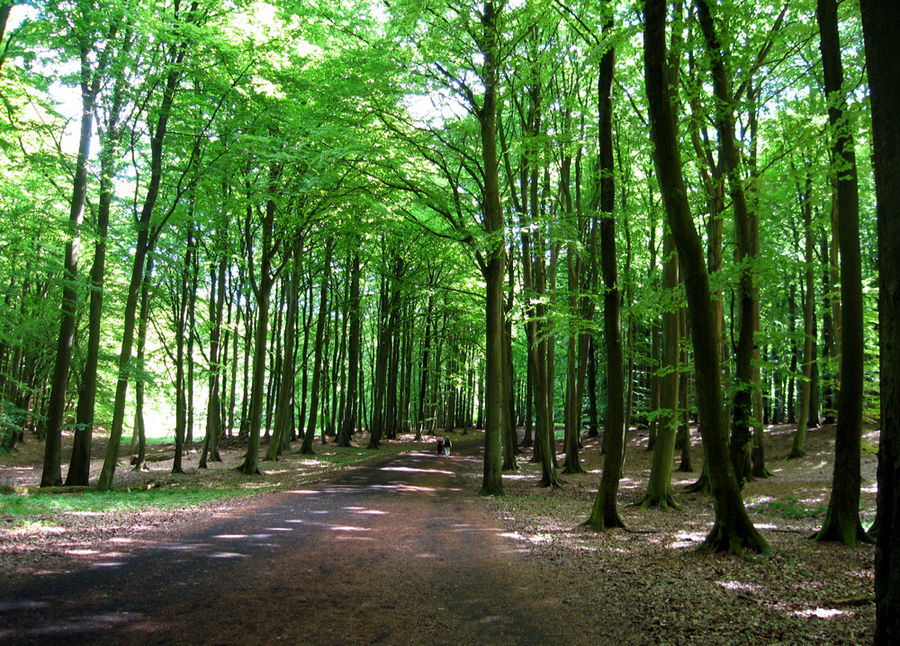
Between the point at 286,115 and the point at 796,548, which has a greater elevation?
the point at 286,115

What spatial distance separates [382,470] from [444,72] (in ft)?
42.8

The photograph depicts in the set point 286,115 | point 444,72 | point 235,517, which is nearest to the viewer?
point 235,517

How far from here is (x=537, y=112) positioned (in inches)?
649

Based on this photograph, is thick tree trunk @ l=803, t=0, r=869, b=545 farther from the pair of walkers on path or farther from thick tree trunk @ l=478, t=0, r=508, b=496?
the pair of walkers on path

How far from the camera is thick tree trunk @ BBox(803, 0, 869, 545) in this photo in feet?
25.6

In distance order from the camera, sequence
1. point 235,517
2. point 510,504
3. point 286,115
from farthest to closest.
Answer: point 286,115, point 510,504, point 235,517

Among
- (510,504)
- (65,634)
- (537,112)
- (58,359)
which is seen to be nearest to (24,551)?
(65,634)

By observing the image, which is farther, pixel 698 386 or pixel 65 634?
pixel 698 386

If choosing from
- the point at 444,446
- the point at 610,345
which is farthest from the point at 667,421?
the point at 444,446

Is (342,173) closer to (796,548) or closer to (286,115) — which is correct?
(286,115)

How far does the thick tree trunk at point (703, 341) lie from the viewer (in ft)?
23.4

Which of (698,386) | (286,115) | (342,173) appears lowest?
(698,386)

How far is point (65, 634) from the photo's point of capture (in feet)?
12.7

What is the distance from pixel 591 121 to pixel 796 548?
43.9 ft
